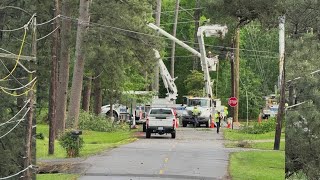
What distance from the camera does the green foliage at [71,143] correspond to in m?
26.7

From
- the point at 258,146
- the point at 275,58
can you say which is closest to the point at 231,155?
the point at 258,146

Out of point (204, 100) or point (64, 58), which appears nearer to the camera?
point (64, 58)

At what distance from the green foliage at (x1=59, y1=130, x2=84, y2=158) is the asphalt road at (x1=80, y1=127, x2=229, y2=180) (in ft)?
2.50

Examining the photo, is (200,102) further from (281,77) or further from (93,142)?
(281,77)

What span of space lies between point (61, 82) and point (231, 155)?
14204mm

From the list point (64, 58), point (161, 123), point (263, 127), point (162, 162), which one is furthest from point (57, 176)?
point (64, 58)

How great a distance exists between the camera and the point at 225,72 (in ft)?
174

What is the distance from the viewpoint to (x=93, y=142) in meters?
36.6

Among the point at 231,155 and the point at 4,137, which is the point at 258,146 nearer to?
the point at 231,155

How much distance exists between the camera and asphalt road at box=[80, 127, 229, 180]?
21.5m

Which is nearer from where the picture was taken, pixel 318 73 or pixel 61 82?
pixel 318 73

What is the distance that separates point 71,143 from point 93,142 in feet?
32.1

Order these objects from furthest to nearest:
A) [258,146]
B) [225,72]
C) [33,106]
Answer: [225,72], [258,146], [33,106]

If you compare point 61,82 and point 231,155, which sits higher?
point 61,82
